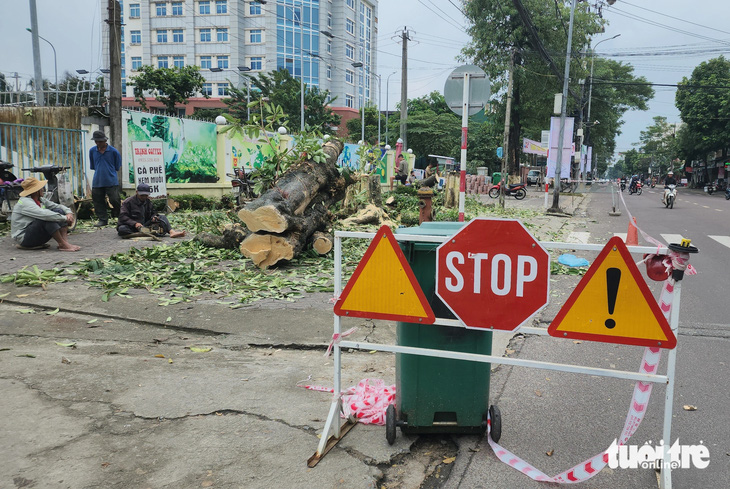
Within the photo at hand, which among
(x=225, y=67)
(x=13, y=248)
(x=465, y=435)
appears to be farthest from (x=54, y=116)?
(x=225, y=67)

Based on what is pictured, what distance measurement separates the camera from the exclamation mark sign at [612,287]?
264 centimetres

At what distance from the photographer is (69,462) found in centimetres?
279

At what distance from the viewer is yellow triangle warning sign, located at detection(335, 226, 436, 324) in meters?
2.90

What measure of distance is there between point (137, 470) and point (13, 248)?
6.95 meters

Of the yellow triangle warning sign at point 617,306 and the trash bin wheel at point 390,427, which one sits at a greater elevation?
the yellow triangle warning sign at point 617,306

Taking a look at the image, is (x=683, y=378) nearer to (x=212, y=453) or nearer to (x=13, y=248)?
(x=212, y=453)

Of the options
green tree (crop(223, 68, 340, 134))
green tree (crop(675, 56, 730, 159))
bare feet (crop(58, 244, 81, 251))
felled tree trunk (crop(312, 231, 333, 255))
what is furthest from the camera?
green tree (crop(675, 56, 730, 159))

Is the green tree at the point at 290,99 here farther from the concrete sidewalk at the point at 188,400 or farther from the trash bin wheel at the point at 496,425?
the trash bin wheel at the point at 496,425

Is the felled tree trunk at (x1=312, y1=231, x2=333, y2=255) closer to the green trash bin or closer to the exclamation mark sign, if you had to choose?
the green trash bin

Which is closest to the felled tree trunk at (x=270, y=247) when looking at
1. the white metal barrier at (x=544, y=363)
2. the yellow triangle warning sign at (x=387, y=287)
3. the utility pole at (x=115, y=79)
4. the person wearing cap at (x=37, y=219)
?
the person wearing cap at (x=37, y=219)

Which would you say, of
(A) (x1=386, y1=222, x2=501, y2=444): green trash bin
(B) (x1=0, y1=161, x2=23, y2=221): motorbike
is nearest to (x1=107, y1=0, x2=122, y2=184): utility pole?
(B) (x1=0, y1=161, x2=23, y2=221): motorbike

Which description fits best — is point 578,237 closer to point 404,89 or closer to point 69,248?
point 69,248

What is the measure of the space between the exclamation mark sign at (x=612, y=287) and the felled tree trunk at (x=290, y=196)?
5317 mm

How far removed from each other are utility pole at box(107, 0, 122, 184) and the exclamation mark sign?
12.7 meters
